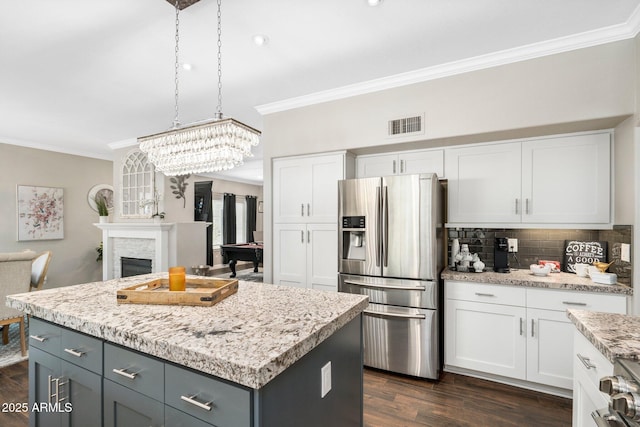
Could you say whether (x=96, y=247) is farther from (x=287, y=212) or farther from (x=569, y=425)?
(x=569, y=425)

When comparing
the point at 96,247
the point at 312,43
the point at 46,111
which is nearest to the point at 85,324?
the point at 312,43

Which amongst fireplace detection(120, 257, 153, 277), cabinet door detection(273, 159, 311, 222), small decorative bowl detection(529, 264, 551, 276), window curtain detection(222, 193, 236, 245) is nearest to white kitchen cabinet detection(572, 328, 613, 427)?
small decorative bowl detection(529, 264, 551, 276)

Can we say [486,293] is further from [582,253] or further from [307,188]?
[307,188]

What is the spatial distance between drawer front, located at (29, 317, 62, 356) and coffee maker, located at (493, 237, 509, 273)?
3125mm

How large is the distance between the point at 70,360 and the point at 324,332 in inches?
46.7

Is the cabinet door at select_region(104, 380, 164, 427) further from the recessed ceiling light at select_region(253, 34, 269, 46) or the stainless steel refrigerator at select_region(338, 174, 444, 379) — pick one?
the recessed ceiling light at select_region(253, 34, 269, 46)

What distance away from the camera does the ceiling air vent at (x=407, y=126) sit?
2.89 meters

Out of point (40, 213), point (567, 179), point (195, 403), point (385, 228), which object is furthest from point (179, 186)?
point (567, 179)

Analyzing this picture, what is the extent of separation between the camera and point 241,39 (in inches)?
93.0

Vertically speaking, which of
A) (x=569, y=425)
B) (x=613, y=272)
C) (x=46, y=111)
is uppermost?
(x=46, y=111)

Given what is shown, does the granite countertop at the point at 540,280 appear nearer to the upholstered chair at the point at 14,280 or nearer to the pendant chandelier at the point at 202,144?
the pendant chandelier at the point at 202,144

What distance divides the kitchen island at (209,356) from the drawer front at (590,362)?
36.5 inches

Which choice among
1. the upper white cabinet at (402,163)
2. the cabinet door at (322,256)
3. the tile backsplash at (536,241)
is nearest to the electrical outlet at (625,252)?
the tile backsplash at (536,241)

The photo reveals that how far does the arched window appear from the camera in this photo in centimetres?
516
